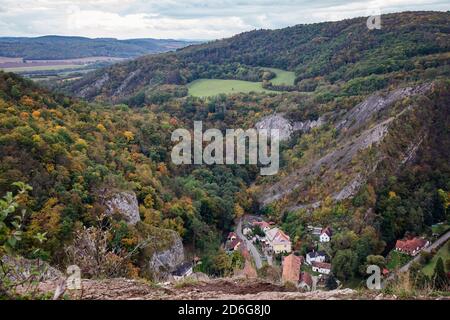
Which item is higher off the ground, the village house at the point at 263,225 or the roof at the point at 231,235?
the village house at the point at 263,225

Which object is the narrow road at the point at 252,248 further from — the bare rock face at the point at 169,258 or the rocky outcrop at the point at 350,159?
the rocky outcrop at the point at 350,159

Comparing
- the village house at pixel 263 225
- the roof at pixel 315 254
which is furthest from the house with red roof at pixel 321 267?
the village house at pixel 263 225

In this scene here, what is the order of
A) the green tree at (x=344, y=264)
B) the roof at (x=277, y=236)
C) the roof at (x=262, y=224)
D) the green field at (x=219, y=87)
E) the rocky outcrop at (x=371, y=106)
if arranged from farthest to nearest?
1. the green field at (x=219, y=87)
2. the rocky outcrop at (x=371, y=106)
3. the roof at (x=262, y=224)
4. the roof at (x=277, y=236)
5. the green tree at (x=344, y=264)

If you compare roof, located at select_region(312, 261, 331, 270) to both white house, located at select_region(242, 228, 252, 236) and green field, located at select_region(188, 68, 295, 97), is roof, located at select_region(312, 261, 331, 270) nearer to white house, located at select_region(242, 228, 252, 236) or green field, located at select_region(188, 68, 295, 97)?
white house, located at select_region(242, 228, 252, 236)

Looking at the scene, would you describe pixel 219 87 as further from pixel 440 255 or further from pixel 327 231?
pixel 440 255

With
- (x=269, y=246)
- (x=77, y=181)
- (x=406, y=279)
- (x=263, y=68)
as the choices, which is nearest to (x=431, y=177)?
(x=269, y=246)

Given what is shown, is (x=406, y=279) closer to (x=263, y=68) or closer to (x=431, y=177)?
(x=431, y=177)

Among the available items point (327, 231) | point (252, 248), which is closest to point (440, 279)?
point (252, 248)
